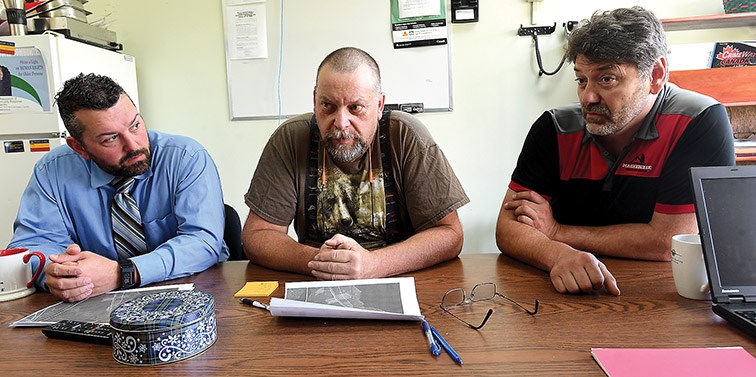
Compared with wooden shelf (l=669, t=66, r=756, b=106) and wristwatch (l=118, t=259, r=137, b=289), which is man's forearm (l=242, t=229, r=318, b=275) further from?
wooden shelf (l=669, t=66, r=756, b=106)

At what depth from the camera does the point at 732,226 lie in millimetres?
908

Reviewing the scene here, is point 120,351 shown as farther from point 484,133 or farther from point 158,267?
point 484,133

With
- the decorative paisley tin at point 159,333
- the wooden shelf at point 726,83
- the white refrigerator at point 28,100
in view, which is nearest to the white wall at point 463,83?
the wooden shelf at point 726,83

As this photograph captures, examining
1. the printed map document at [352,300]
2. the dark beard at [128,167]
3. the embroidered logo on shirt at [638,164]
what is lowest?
the printed map document at [352,300]

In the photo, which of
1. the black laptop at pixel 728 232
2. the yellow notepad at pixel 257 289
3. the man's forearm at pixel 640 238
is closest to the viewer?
the black laptop at pixel 728 232

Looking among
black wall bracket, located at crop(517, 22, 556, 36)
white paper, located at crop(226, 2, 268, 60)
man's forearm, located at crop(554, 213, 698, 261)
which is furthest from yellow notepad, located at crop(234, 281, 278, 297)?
black wall bracket, located at crop(517, 22, 556, 36)

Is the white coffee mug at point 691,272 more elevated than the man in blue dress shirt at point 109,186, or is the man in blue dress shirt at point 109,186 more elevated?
the man in blue dress shirt at point 109,186

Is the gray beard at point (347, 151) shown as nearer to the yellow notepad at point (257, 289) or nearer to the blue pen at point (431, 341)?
the yellow notepad at point (257, 289)

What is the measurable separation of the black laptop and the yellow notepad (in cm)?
89

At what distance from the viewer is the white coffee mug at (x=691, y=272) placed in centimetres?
93

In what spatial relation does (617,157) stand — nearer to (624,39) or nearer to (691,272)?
(624,39)

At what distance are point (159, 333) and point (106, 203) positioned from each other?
889mm

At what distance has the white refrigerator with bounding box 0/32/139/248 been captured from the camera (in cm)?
223

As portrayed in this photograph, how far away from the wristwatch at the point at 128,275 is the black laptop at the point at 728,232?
1224 millimetres
